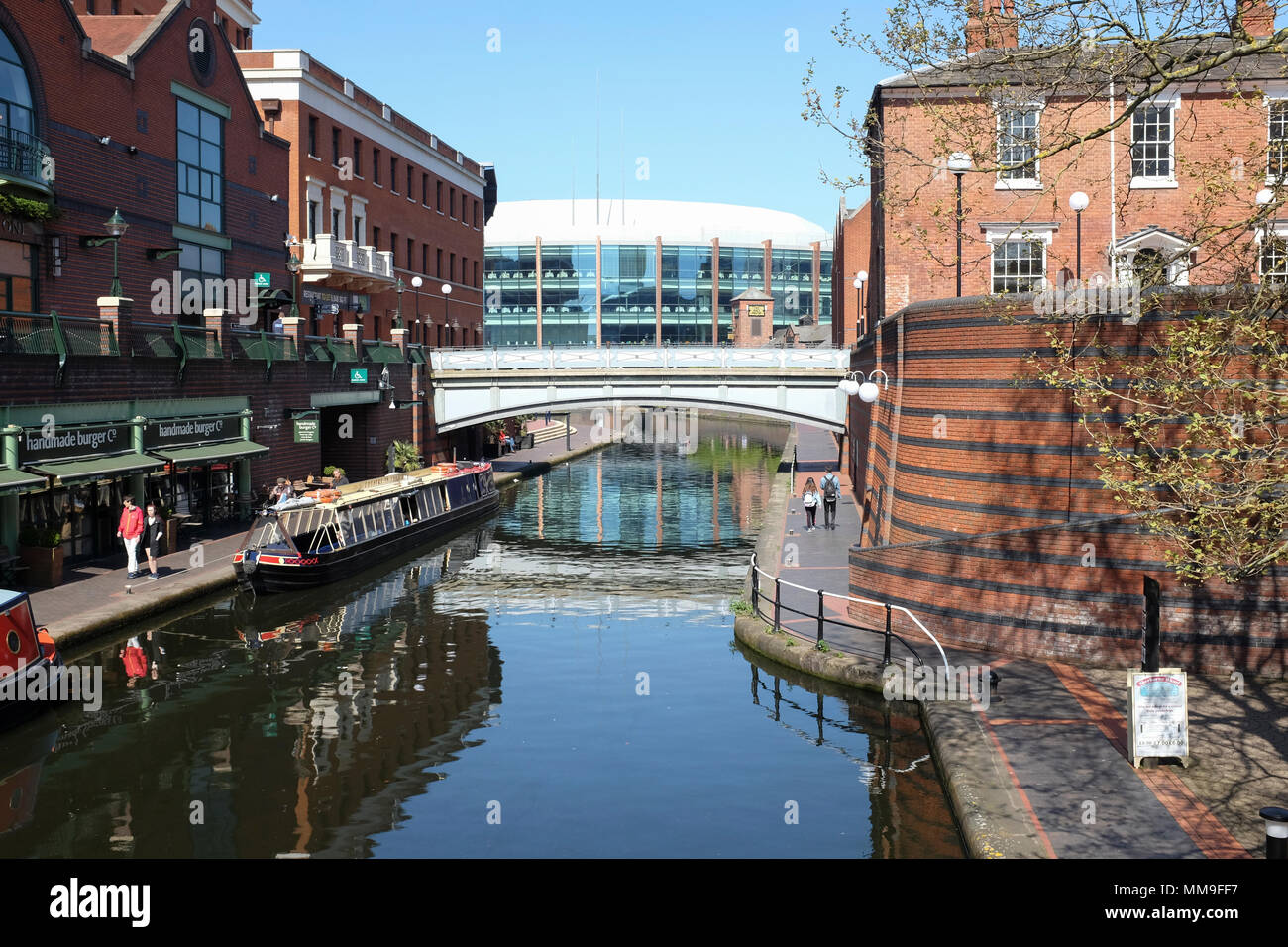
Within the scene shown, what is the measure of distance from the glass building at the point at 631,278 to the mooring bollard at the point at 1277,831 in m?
89.1

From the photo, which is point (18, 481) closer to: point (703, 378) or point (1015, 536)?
point (1015, 536)

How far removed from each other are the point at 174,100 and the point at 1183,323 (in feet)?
87.8

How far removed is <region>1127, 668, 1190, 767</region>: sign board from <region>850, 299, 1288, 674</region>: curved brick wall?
4.10 meters

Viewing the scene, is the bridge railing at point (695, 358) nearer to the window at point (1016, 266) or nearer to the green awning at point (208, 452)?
the window at point (1016, 266)

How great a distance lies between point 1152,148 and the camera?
29875mm

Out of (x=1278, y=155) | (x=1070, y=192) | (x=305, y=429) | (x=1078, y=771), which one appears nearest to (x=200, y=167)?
(x=305, y=429)

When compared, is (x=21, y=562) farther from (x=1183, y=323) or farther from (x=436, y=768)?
(x=1183, y=323)

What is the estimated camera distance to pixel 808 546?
94.4ft

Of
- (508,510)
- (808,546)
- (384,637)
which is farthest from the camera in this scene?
(508,510)

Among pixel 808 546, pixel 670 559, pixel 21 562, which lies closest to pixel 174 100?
pixel 21 562

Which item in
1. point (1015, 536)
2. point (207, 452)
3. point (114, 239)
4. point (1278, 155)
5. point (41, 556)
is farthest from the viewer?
point (207, 452)

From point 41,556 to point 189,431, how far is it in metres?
7.37

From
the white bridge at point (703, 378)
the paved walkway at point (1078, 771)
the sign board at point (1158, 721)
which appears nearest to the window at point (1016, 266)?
the white bridge at point (703, 378)
